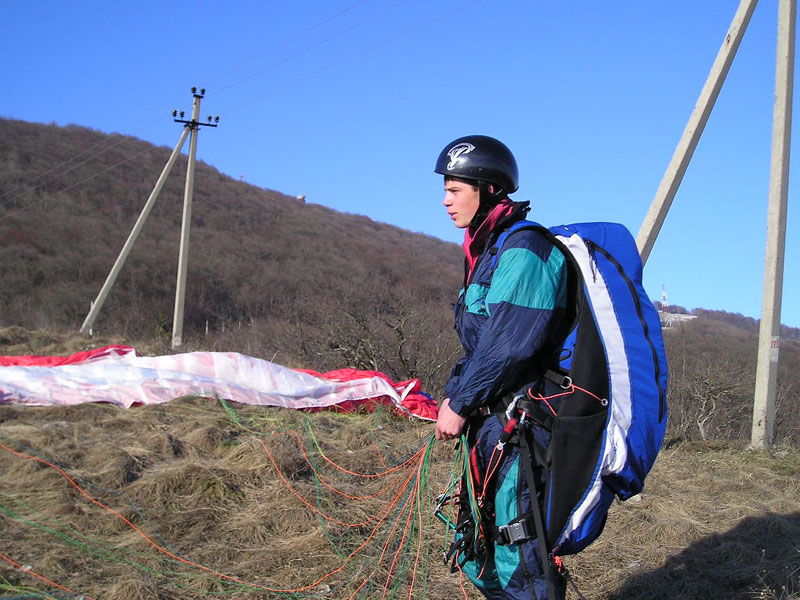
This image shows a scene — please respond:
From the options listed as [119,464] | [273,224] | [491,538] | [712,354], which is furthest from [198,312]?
[491,538]

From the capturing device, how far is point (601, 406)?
2195 millimetres

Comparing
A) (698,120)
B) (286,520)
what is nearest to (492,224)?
(286,520)

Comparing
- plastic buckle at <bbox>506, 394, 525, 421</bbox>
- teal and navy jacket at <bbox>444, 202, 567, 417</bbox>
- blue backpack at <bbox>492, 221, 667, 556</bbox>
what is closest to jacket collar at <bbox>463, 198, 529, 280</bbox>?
teal and navy jacket at <bbox>444, 202, 567, 417</bbox>

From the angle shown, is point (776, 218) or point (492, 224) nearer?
point (492, 224)

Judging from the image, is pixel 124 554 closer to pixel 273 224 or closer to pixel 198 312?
pixel 198 312

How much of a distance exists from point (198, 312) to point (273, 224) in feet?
64.7

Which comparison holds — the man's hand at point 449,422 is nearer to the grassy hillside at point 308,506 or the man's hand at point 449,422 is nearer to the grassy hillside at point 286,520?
the grassy hillside at point 308,506

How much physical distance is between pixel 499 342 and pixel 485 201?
643mm

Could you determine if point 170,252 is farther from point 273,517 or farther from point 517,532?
point 517,532

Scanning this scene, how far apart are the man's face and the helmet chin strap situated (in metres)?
0.01

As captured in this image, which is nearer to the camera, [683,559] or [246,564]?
[246,564]

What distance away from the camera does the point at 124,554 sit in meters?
3.61

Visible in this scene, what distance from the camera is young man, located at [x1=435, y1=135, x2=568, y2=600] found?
2.18 m

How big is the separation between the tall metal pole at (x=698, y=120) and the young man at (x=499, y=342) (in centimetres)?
323
